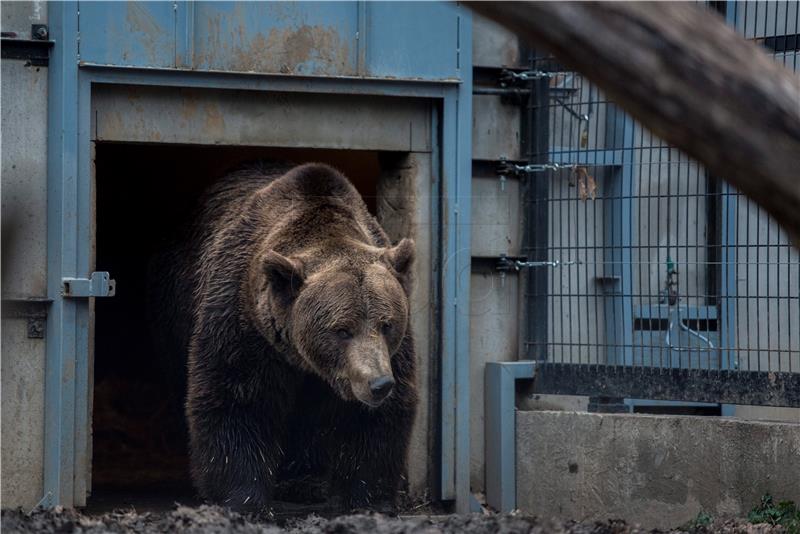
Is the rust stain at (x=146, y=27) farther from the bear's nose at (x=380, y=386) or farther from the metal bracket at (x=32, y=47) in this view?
the bear's nose at (x=380, y=386)

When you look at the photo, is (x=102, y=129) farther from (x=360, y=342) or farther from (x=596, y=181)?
(x=596, y=181)

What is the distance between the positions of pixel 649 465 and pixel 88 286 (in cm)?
333

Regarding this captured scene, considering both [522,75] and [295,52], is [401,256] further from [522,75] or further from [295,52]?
[522,75]

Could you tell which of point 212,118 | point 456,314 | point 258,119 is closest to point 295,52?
point 258,119

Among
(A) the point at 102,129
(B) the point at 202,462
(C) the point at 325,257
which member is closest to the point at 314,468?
(B) the point at 202,462

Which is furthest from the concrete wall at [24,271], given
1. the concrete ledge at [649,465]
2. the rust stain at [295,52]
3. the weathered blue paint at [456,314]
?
the concrete ledge at [649,465]

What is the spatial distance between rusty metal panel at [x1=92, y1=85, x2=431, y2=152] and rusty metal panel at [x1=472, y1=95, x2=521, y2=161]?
1.05ft

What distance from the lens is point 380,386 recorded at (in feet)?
19.5

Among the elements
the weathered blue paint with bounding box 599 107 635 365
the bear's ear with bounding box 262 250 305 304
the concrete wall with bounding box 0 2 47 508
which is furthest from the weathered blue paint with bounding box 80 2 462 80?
the bear's ear with bounding box 262 250 305 304

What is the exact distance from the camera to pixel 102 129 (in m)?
6.81

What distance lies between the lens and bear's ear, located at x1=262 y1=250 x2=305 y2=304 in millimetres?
6504

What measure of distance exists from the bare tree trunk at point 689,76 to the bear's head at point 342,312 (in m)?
3.12

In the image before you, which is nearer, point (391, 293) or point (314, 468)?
point (391, 293)

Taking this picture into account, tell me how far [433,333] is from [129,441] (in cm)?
380
